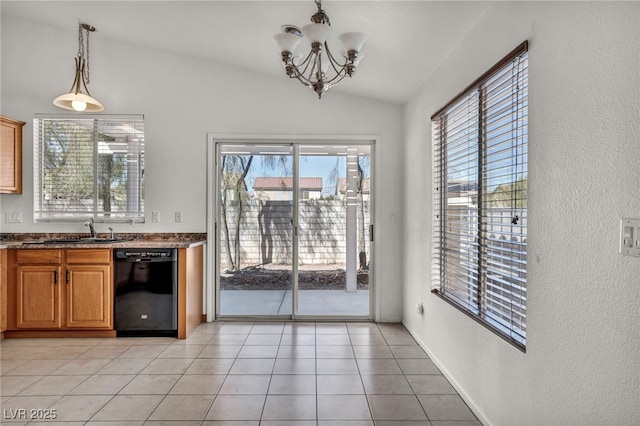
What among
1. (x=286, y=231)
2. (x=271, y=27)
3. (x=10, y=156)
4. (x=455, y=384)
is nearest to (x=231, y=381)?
(x=455, y=384)

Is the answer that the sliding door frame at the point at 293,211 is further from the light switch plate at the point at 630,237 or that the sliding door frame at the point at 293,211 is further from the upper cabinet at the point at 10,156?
the light switch plate at the point at 630,237

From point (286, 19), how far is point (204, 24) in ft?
2.79

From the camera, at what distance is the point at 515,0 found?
1750 millimetres

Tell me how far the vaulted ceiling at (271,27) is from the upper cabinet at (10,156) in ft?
3.51

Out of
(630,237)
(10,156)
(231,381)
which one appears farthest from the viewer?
(10,156)

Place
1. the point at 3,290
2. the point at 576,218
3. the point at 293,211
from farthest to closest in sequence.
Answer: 1. the point at 293,211
2. the point at 3,290
3. the point at 576,218

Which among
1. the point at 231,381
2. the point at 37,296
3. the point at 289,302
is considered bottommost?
the point at 231,381

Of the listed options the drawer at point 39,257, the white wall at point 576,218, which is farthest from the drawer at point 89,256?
the white wall at point 576,218

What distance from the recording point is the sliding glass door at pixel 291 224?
3982 millimetres

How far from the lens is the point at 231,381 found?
2533mm

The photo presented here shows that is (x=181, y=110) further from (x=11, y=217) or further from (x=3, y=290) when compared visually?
(x=3, y=290)

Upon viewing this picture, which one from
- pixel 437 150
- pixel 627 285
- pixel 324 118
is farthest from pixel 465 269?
pixel 324 118

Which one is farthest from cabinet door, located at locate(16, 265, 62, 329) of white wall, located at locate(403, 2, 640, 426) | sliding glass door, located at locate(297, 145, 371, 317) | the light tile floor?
white wall, located at locate(403, 2, 640, 426)

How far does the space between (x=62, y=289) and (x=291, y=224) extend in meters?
2.34
